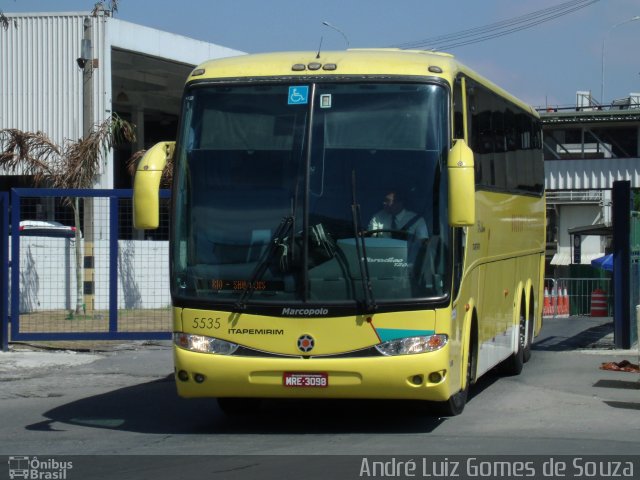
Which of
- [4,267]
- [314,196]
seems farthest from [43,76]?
[314,196]

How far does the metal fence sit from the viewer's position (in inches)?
1330

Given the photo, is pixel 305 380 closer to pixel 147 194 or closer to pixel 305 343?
pixel 305 343

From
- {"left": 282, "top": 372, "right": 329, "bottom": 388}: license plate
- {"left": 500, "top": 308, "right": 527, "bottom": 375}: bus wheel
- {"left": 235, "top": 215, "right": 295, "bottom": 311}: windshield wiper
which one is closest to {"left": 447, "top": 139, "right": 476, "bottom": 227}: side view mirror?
{"left": 235, "top": 215, "right": 295, "bottom": 311}: windshield wiper

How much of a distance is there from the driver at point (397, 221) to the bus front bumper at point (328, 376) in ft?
3.59

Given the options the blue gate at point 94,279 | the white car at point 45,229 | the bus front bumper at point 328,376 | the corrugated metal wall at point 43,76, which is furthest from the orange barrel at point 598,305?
the bus front bumper at point 328,376

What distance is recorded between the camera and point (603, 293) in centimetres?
3434

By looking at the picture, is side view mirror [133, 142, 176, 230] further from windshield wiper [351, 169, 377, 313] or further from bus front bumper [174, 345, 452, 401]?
windshield wiper [351, 169, 377, 313]

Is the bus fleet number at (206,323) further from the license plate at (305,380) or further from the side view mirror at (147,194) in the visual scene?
the side view mirror at (147,194)

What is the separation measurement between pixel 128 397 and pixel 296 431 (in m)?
3.27

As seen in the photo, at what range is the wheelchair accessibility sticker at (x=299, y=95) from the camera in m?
10.3

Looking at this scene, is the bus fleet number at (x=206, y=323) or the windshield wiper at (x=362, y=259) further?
the bus fleet number at (x=206, y=323)

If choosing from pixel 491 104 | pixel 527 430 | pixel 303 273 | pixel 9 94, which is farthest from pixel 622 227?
pixel 9 94

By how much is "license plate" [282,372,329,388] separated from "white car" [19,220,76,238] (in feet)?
29.4
